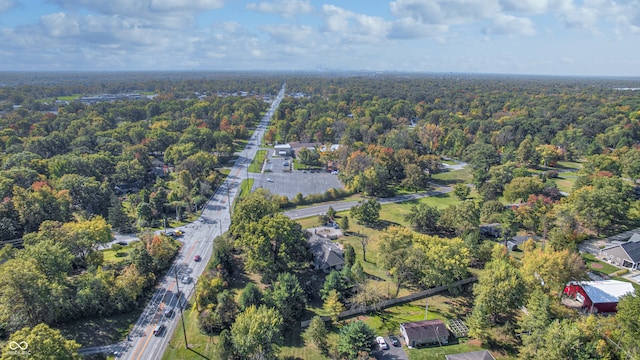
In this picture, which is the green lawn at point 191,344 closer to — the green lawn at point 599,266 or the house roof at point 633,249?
the green lawn at point 599,266

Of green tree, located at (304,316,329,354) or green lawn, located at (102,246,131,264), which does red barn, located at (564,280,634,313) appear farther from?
green lawn, located at (102,246,131,264)

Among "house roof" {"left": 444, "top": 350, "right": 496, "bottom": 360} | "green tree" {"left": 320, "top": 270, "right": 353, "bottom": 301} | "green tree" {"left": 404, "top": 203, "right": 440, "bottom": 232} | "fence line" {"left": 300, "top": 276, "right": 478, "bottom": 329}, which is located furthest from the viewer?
"green tree" {"left": 404, "top": 203, "right": 440, "bottom": 232}

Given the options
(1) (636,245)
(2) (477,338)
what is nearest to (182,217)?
(2) (477,338)

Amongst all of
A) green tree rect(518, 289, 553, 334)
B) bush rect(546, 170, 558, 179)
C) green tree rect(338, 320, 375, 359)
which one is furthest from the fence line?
bush rect(546, 170, 558, 179)

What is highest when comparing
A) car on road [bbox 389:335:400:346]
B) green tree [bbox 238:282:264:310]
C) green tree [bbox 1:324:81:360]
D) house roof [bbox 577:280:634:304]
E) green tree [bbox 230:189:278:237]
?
green tree [bbox 230:189:278:237]

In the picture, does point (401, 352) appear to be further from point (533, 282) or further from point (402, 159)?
point (402, 159)

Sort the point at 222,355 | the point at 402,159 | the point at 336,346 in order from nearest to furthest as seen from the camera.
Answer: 1. the point at 222,355
2. the point at 336,346
3. the point at 402,159

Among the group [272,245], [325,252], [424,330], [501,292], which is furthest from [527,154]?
[272,245]
